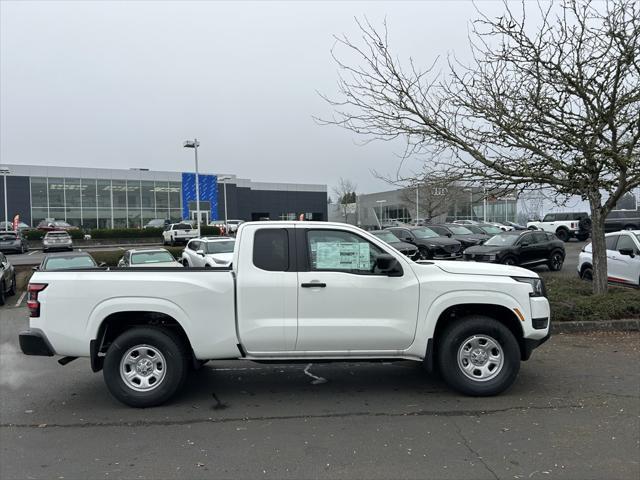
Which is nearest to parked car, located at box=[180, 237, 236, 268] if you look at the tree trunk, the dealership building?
the tree trunk

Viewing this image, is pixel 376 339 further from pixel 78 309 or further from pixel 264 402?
pixel 78 309

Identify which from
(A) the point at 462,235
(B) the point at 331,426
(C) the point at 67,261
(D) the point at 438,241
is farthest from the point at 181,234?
(B) the point at 331,426

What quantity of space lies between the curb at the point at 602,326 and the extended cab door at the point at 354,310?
14.1 feet

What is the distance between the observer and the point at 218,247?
1833cm

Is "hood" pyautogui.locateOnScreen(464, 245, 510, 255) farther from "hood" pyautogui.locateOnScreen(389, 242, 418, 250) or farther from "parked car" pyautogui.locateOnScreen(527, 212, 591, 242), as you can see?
"parked car" pyautogui.locateOnScreen(527, 212, 591, 242)

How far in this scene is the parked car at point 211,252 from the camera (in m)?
16.9

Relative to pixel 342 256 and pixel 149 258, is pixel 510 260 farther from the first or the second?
pixel 342 256

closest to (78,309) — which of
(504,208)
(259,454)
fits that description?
(259,454)

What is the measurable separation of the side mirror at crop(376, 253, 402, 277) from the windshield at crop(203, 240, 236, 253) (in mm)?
13123

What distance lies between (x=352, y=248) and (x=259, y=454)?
2300mm

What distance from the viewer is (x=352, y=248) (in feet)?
18.2

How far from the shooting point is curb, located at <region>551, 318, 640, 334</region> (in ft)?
27.8

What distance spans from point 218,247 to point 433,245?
28.5 ft

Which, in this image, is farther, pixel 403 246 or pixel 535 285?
pixel 403 246
